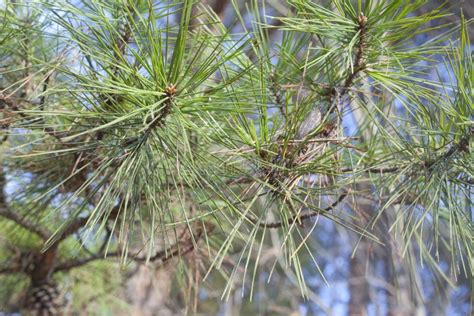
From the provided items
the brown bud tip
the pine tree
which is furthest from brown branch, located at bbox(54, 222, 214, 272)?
the brown bud tip

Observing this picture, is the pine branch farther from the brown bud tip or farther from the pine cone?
the brown bud tip

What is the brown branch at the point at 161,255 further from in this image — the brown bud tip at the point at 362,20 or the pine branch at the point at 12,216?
the brown bud tip at the point at 362,20

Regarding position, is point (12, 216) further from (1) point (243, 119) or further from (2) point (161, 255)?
(1) point (243, 119)

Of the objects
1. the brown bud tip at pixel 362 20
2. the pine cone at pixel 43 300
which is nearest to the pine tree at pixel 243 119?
the brown bud tip at pixel 362 20

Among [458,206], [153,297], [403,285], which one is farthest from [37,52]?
[403,285]

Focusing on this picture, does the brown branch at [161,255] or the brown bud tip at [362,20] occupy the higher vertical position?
the brown bud tip at [362,20]

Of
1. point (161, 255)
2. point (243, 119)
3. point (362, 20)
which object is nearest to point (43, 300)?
point (161, 255)

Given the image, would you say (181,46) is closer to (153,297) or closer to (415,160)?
(415,160)

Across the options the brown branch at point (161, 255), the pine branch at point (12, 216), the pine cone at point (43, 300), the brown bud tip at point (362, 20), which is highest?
the brown bud tip at point (362, 20)
